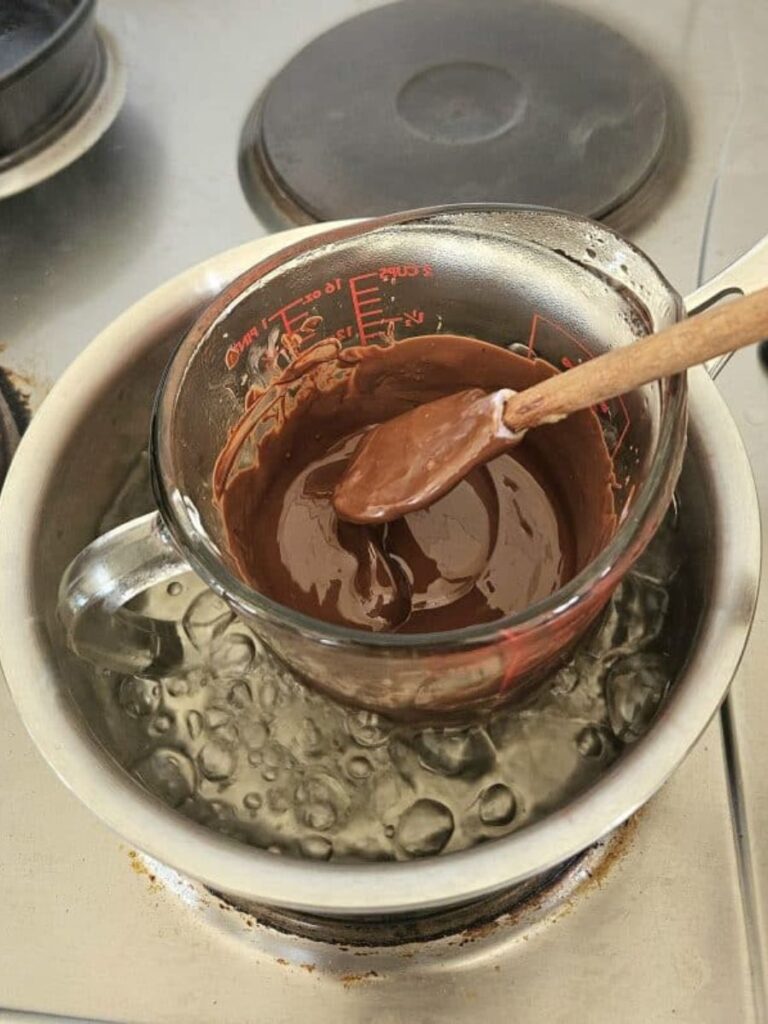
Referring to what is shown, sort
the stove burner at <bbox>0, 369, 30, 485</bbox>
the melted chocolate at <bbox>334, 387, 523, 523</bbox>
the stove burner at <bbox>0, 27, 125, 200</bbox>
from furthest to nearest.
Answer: the stove burner at <bbox>0, 27, 125, 200</bbox> → the stove burner at <bbox>0, 369, 30, 485</bbox> → the melted chocolate at <bbox>334, 387, 523, 523</bbox>

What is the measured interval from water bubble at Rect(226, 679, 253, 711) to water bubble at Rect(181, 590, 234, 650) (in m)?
0.04

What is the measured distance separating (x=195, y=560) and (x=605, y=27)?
0.68 m

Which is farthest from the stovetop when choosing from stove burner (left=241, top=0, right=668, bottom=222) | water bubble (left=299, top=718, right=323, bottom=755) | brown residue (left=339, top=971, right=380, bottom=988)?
stove burner (left=241, top=0, right=668, bottom=222)

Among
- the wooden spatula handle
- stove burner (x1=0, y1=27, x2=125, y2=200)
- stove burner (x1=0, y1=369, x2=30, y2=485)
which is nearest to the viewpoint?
the wooden spatula handle

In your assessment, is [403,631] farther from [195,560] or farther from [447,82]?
[447,82]

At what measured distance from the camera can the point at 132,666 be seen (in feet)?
1.86

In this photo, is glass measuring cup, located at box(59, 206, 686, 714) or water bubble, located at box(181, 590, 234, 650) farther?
water bubble, located at box(181, 590, 234, 650)

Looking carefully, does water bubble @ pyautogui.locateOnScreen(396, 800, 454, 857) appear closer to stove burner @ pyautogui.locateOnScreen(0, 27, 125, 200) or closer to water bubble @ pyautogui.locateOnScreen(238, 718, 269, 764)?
water bubble @ pyautogui.locateOnScreen(238, 718, 269, 764)

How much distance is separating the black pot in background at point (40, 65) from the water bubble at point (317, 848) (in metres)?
0.58

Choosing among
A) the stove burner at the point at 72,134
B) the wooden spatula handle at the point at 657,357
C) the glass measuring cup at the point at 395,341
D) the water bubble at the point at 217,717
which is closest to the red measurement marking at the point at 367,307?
the glass measuring cup at the point at 395,341

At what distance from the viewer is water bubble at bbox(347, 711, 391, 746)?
0.58 m

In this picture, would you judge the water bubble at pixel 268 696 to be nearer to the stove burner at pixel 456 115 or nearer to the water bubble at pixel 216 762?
the water bubble at pixel 216 762

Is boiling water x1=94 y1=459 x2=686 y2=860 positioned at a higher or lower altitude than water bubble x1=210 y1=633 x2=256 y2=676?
lower

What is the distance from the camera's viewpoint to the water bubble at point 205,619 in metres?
0.62
